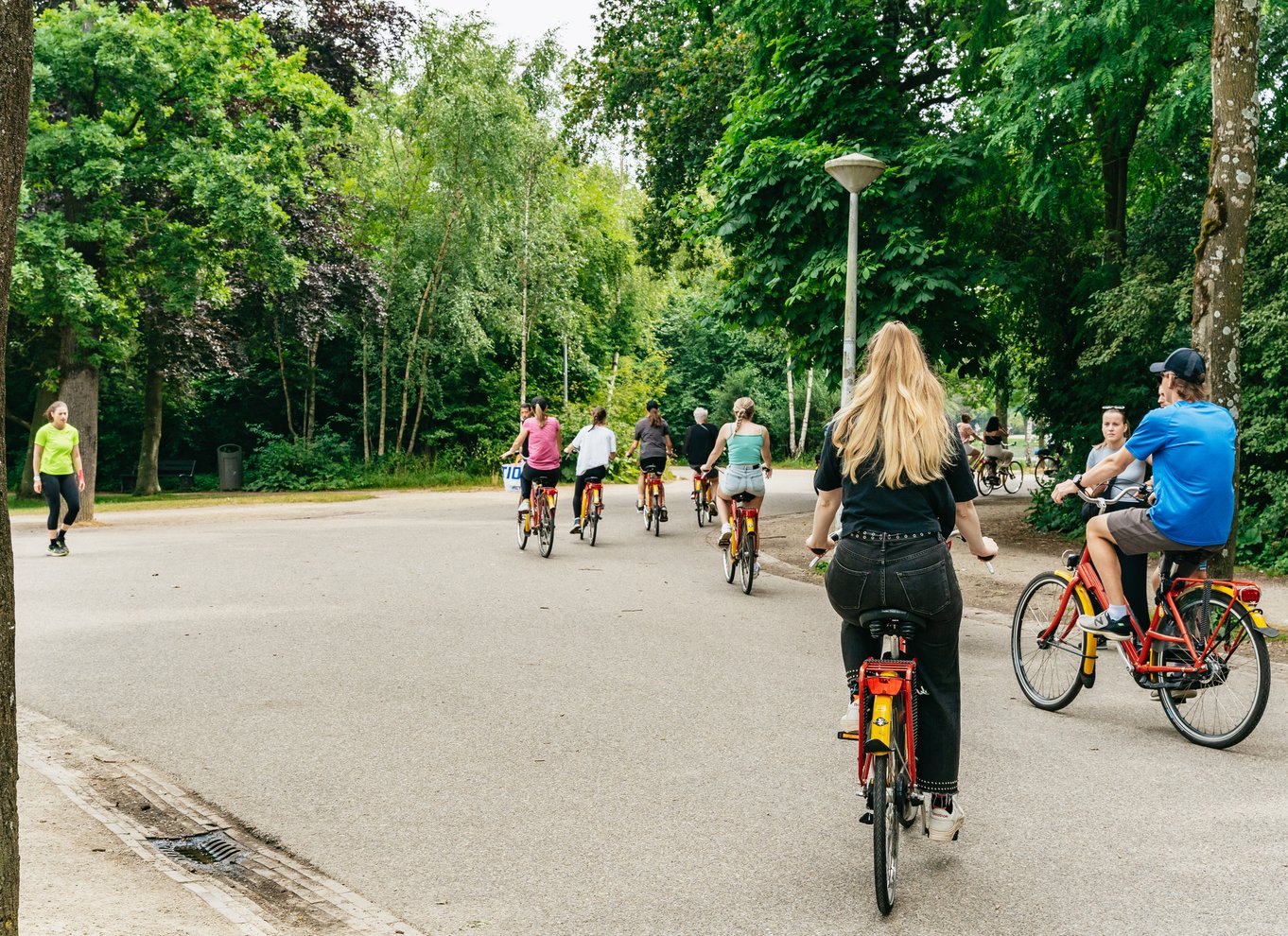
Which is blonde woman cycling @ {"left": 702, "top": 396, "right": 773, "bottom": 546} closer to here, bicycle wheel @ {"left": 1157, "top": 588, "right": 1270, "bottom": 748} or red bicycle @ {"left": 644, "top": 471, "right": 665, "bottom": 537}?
red bicycle @ {"left": 644, "top": 471, "right": 665, "bottom": 537}

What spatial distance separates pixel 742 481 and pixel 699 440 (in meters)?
6.41

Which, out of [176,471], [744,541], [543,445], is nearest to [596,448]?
[543,445]

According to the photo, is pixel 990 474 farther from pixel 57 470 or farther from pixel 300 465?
pixel 57 470

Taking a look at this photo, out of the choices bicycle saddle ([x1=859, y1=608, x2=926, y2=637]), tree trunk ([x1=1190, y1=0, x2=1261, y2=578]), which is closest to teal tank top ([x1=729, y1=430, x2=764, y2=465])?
tree trunk ([x1=1190, y1=0, x2=1261, y2=578])

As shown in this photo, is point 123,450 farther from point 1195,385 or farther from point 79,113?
point 1195,385

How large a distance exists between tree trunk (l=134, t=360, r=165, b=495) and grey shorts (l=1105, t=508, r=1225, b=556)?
28278 mm

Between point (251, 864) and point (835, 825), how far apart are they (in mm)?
2290

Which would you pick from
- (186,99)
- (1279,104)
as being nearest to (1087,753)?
(1279,104)

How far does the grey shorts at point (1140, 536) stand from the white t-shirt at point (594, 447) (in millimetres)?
10248

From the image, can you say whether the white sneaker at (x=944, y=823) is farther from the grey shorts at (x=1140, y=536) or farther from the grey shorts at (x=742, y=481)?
the grey shorts at (x=742, y=481)

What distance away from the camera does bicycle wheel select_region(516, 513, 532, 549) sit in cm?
1543

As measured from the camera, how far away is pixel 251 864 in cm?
439

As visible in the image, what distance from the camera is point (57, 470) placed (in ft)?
50.5

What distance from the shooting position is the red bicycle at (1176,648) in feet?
19.4
